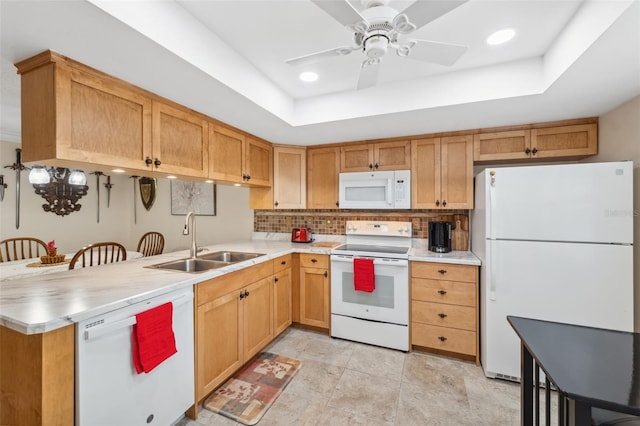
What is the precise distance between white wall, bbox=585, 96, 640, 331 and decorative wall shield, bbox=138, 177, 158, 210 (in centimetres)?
586

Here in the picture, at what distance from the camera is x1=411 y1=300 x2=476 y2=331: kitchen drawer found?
7.61ft

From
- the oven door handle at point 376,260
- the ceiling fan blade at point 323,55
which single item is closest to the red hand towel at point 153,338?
the ceiling fan blade at point 323,55

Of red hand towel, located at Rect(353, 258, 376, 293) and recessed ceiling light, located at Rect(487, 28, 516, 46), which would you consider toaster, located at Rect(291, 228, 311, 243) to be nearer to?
red hand towel, located at Rect(353, 258, 376, 293)

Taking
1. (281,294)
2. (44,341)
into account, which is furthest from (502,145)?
(44,341)

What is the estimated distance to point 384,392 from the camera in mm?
1952

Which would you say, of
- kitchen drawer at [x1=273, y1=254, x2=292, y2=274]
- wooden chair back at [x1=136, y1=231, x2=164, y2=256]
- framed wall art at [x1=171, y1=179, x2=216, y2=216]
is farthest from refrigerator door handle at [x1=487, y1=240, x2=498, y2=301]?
wooden chair back at [x1=136, y1=231, x2=164, y2=256]

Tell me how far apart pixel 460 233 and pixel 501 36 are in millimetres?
1847

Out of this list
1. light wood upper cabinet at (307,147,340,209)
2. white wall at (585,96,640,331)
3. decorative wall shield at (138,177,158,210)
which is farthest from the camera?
decorative wall shield at (138,177,158,210)

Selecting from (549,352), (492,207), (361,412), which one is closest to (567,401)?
(549,352)

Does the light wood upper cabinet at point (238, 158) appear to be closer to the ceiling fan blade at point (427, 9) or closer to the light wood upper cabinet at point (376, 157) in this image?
the light wood upper cabinet at point (376, 157)

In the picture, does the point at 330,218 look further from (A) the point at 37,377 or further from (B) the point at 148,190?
(B) the point at 148,190

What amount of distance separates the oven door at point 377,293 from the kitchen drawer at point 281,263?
0.47 m

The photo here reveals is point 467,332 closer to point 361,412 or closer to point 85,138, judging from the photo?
point 361,412

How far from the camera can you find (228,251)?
2621mm
